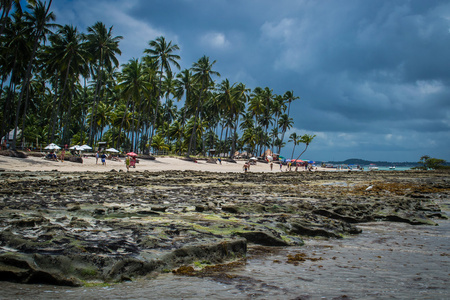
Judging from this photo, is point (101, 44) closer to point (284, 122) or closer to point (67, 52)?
point (67, 52)

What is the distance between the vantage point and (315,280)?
4.01 metres

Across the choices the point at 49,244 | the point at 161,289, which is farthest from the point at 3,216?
the point at 161,289

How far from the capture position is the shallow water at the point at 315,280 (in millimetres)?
3305

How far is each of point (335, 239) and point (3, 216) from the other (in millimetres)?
6615

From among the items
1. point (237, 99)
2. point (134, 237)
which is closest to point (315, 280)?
point (134, 237)

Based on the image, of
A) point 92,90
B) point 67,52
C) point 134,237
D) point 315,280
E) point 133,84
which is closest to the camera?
point 315,280

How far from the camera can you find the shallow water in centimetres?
330

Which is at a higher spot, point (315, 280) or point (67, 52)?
point (67, 52)

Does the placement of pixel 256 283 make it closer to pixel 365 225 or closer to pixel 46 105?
pixel 365 225

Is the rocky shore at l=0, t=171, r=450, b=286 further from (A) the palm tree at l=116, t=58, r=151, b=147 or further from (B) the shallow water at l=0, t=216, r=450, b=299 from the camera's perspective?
(A) the palm tree at l=116, t=58, r=151, b=147

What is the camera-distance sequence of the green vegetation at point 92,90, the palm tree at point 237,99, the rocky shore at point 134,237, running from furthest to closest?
the palm tree at point 237,99 < the green vegetation at point 92,90 < the rocky shore at point 134,237

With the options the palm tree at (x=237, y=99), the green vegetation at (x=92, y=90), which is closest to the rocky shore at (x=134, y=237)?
the green vegetation at (x=92, y=90)

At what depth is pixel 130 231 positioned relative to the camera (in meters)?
5.43

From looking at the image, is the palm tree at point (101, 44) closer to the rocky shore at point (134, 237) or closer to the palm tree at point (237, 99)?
the palm tree at point (237, 99)
